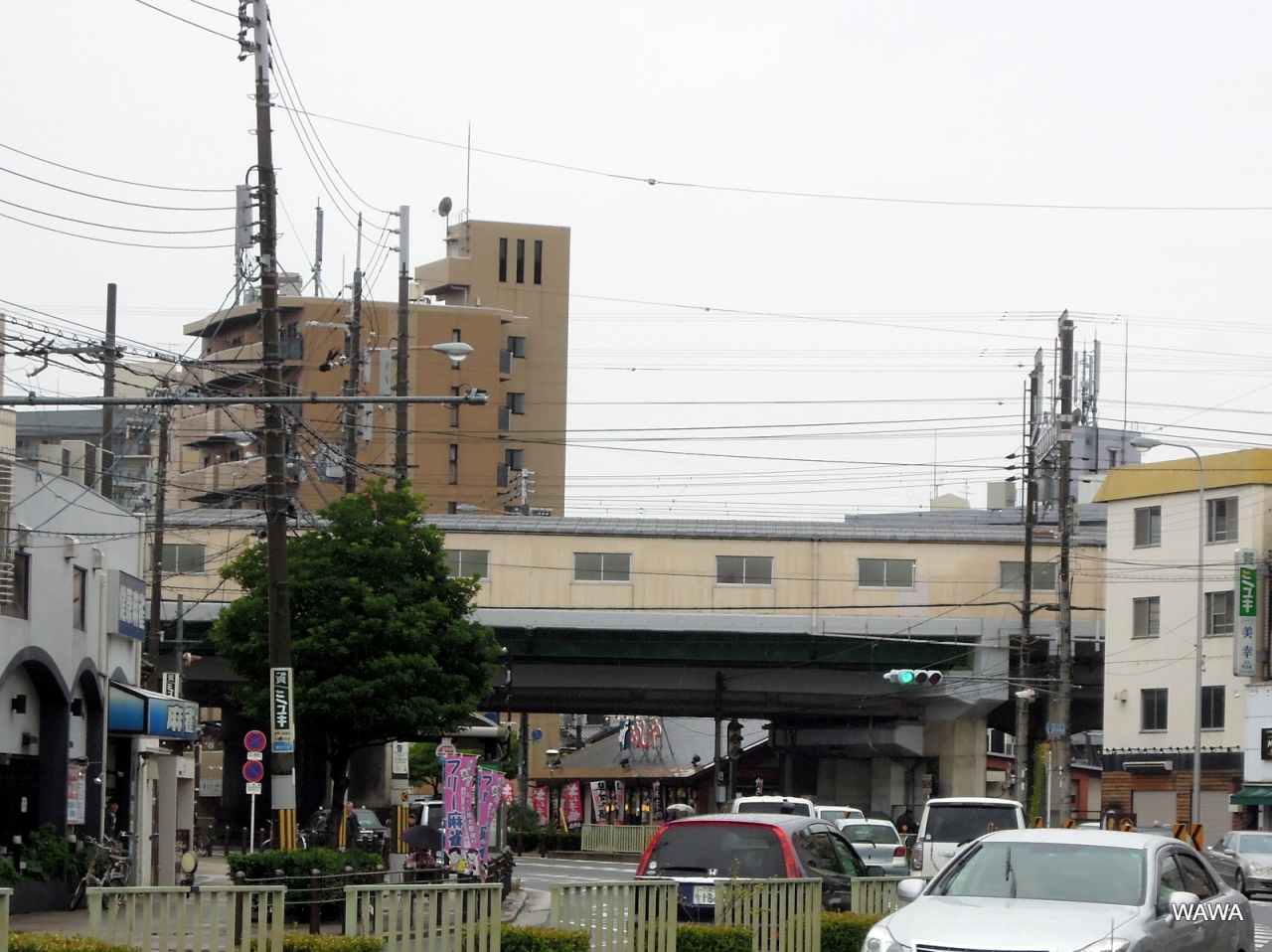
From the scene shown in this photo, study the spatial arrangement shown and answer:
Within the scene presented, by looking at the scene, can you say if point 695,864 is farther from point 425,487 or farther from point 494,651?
point 425,487

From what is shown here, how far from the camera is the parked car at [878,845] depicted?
32134mm

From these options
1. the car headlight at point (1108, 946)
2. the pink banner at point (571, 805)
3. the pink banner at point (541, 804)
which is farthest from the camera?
the pink banner at point (571, 805)

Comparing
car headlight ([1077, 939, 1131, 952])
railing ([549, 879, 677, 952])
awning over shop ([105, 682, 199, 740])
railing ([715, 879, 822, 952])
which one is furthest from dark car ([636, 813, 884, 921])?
awning over shop ([105, 682, 199, 740])

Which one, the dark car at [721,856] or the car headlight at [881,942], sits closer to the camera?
the car headlight at [881,942]

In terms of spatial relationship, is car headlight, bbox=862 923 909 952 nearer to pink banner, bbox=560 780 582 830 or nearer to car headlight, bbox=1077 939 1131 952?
car headlight, bbox=1077 939 1131 952

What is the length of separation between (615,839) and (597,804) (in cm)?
1987

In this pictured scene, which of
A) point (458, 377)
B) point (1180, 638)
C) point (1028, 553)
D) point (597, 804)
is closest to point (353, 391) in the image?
point (1028, 553)

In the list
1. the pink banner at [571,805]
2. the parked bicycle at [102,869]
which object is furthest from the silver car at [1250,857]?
the pink banner at [571,805]

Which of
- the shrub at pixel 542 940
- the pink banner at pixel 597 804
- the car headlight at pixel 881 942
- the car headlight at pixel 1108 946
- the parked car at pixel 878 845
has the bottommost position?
the pink banner at pixel 597 804

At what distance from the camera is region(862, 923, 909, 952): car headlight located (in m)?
10.9

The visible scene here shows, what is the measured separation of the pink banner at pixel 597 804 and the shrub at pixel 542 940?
62478mm

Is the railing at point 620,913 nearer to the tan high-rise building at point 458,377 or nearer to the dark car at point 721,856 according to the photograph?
the dark car at point 721,856

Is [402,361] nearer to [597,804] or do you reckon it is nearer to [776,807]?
[776,807]

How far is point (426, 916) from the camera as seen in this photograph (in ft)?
42.4
